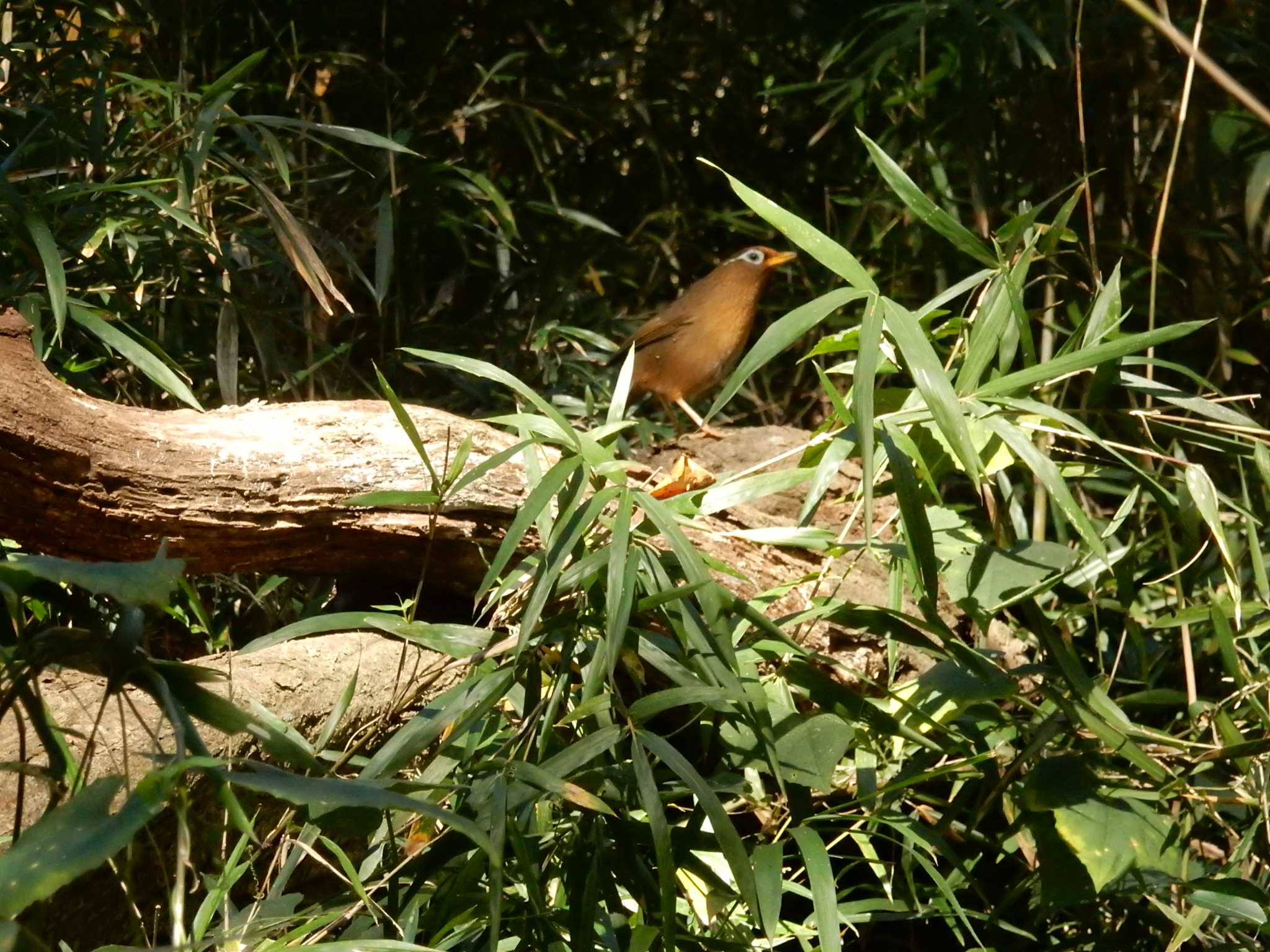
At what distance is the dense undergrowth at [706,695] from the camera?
1520 mm

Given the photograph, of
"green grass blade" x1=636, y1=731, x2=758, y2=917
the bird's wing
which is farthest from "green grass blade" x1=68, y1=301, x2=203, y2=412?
the bird's wing

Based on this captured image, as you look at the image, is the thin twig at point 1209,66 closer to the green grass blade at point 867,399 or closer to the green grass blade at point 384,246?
the green grass blade at point 867,399

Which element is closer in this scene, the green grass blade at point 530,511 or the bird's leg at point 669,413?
the green grass blade at point 530,511

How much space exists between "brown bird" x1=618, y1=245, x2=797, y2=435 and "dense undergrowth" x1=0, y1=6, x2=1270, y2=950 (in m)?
1.16

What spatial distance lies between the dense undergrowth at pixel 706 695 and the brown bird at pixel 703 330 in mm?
1165

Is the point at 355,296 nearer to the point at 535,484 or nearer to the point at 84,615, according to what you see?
the point at 535,484

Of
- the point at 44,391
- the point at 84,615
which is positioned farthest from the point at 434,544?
the point at 84,615

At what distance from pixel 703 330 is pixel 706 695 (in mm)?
2560

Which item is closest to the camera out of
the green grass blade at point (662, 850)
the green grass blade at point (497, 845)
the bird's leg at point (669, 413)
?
the green grass blade at point (497, 845)

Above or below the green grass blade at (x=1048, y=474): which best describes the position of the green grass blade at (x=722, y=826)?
below

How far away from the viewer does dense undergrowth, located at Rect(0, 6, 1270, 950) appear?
1.52 meters

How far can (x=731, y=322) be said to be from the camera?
13.5ft

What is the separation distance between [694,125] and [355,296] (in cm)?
145

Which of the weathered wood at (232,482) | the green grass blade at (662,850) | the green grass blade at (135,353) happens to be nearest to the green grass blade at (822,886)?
the green grass blade at (662,850)
